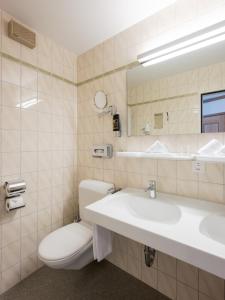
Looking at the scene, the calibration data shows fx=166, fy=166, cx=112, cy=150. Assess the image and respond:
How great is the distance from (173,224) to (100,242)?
564mm

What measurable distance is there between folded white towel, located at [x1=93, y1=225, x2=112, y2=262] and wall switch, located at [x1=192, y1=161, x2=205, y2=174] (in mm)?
804

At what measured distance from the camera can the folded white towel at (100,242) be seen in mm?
1165

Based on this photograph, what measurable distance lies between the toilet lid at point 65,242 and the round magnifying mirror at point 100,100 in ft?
3.89

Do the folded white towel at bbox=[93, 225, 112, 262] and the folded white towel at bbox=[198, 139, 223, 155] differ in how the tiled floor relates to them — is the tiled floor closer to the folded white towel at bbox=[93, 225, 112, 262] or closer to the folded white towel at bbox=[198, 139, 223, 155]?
the folded white towel at bbox=[93, 225, 112, 262]

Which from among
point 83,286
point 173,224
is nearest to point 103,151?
point 173,224

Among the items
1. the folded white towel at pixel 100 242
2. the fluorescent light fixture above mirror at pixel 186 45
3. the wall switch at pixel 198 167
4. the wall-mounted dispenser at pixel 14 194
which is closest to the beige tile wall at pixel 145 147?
the wall switch at pixel 198 167

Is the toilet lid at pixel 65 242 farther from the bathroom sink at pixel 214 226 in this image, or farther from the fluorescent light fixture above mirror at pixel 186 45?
the fluorescent light fixture above mirror at pixel 186 45

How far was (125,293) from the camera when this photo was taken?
1.37m

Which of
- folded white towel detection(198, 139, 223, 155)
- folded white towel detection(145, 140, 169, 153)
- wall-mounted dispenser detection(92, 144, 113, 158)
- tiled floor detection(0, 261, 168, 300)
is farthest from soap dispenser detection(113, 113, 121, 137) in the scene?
tiled floor detection(0, 261, 168, 300)

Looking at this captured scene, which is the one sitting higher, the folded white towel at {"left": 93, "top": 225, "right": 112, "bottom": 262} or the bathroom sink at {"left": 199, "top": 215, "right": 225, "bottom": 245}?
the bathroom sink at {"left": 199, "top": 215, "right": 225, "bottom": 245}

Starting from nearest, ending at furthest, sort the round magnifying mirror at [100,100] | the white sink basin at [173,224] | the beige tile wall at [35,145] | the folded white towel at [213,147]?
the white sink basin at [173,224]
the folded white towel at [213,147]
the beige tile wall at [35,145]
the round magnifying mirror at [100,100]

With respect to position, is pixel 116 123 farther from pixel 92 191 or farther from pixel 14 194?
pixel 14 194

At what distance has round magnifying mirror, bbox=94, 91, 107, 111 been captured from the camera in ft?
5.50

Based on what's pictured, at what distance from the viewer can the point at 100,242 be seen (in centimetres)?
120
